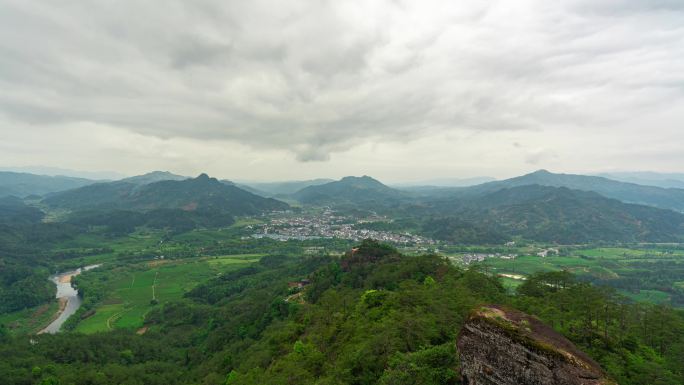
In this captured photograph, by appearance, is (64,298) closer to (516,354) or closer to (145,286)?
(145,286)

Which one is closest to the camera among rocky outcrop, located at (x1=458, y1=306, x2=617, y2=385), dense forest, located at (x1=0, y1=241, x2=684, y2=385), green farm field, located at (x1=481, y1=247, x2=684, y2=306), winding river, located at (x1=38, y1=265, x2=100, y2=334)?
rocky outcrop, located at (x1=458, y1=306, x2=617, y2=385)

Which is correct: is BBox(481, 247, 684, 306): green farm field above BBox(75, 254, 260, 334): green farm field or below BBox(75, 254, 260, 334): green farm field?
above

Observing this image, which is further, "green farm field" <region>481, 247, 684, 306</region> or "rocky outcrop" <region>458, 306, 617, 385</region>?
"green farm field" <region>481, 247, 684, 306</region>

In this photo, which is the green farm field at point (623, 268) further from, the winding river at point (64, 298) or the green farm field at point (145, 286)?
the winding river at point (64, 298)

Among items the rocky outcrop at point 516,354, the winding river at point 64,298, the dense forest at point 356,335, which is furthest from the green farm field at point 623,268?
the winding river at point 64,298

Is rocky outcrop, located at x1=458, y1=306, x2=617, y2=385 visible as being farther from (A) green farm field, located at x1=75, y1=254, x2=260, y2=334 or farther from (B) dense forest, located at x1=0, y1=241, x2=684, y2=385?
(A) green farm field, located at x1=75, y1=254, x2=260, y2=334

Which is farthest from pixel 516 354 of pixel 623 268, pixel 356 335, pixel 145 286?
pixel 623 268

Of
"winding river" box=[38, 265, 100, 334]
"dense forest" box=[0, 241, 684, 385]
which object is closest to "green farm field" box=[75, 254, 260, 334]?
"winding river" box=[38, 265, 100, 334]
